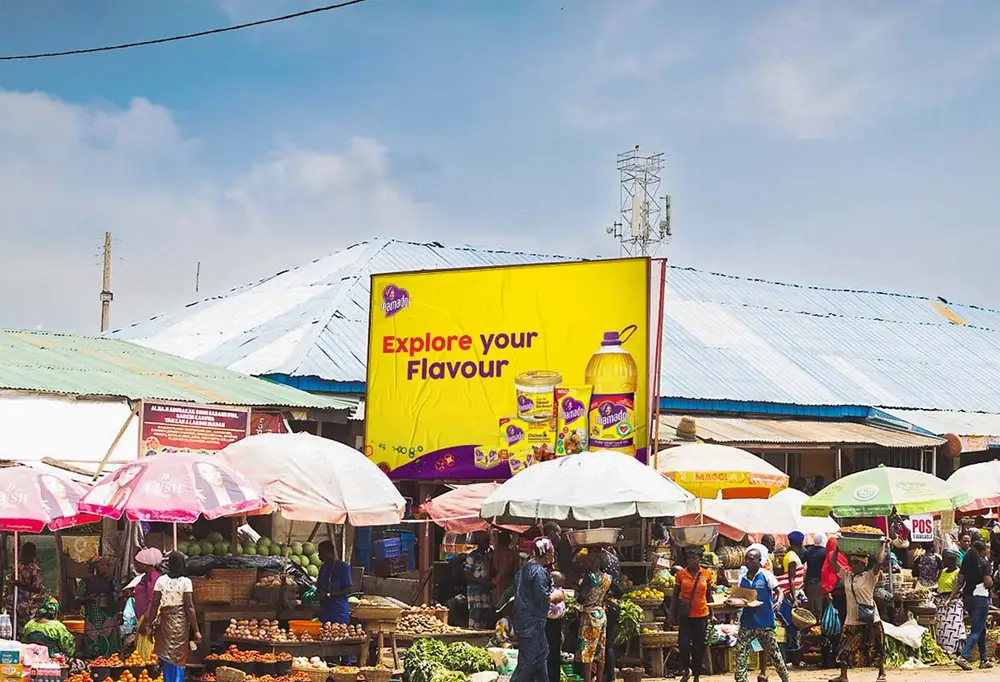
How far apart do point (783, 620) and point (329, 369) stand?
9.68 m

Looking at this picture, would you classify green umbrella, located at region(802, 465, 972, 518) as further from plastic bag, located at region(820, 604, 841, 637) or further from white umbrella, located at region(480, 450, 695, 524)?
white umbrella, located at region(480, 450, 695, 524)

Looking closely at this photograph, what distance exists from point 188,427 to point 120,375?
9.55 feet

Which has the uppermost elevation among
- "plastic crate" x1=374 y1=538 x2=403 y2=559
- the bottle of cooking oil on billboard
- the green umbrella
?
the bottle of cooking oil on billboard

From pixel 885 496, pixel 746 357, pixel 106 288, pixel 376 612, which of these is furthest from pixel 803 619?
pixel 106 288

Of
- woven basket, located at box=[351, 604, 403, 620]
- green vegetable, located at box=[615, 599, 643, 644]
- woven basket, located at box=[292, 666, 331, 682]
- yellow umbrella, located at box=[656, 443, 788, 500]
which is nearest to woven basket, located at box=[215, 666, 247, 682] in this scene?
woven basket, located at box=[292, 666, 331, 682]

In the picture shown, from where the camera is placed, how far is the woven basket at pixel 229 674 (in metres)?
13.9

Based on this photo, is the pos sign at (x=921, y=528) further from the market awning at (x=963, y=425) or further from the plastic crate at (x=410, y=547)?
the plastic crate at (x=410, y=547)

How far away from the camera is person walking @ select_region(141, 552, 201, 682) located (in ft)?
42.5

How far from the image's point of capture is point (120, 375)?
20891 millimetres

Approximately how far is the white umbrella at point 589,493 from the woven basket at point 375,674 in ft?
7.21

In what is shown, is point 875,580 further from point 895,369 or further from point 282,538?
point 895,369

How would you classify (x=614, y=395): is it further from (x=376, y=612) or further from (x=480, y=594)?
(x=376, y=612)

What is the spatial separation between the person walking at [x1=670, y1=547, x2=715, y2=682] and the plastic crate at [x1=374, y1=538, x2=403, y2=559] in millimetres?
7661

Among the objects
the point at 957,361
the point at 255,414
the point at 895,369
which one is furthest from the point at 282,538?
the point at 957,361
